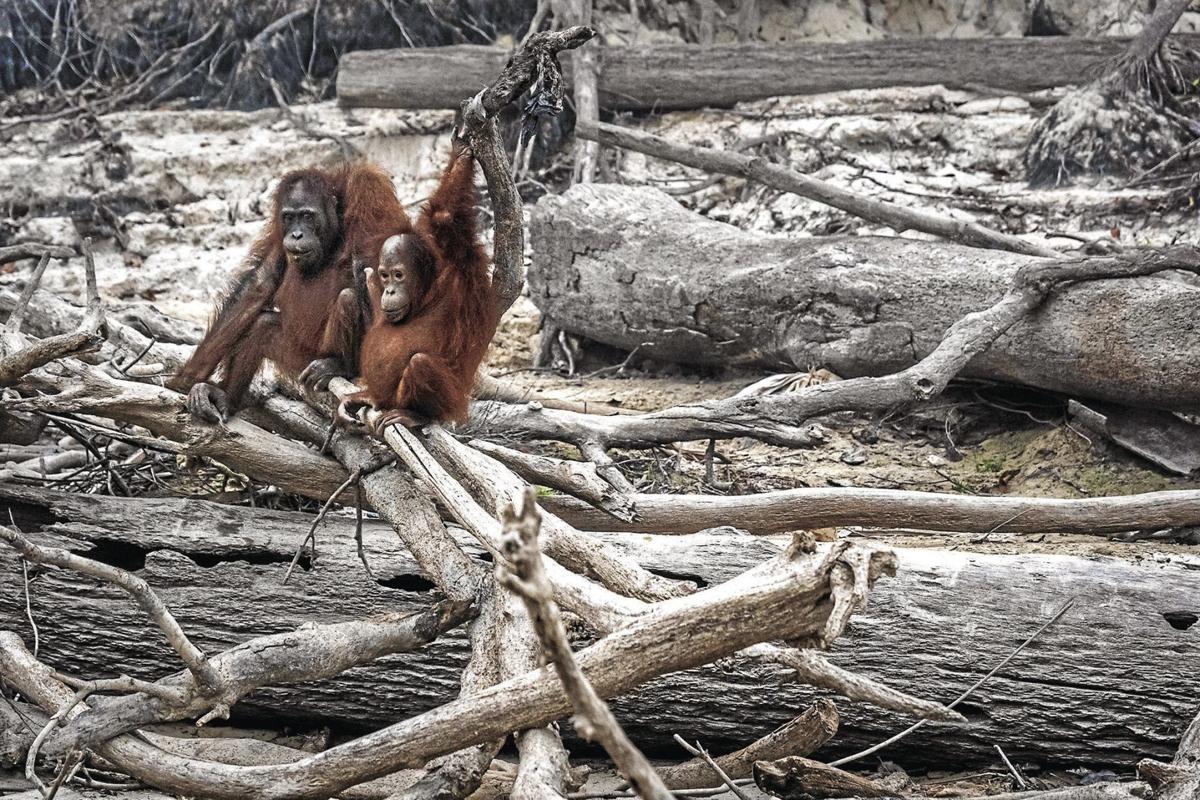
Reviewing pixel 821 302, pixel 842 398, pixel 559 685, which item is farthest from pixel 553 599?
pixel 821 302

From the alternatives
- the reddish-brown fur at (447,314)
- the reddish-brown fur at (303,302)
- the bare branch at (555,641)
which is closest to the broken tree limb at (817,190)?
the reddish-brown fur at (303,302)

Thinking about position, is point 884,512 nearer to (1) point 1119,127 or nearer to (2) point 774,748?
(2) point 774,748

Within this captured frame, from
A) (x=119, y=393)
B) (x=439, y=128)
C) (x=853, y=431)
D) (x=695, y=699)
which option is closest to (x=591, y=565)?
(x=695, y=699)

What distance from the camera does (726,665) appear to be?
4156 millimetres

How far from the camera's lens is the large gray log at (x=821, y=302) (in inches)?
218

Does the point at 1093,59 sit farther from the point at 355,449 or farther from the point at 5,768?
the point at 5,768

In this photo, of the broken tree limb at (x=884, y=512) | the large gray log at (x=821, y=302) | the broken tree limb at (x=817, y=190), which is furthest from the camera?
the broken tree limb at (x=817, y=190)

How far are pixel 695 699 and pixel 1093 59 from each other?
6662mm

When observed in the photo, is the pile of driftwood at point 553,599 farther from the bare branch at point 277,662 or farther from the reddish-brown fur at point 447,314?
the reddish-brown fur at point 447,314

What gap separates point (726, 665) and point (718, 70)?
247 inches

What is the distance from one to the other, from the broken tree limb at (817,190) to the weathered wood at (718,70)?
212 cm

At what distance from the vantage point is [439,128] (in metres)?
9.52

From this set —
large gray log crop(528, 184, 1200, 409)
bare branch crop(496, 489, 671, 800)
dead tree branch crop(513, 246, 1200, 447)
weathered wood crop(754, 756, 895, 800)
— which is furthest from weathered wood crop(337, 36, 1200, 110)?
bare branch crop(496, 489, 671, 800)

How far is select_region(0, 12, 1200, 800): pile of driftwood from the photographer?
3203 millimetres
